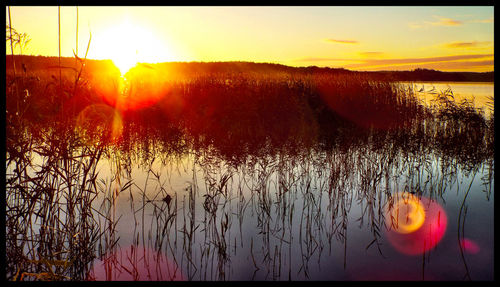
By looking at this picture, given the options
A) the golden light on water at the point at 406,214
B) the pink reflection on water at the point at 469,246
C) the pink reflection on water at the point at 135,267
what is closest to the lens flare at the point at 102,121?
the pink reflection on water at the point at 135,267

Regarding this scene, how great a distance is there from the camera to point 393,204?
17.3 ft

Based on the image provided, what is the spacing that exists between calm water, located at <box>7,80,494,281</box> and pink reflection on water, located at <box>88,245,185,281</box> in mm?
10

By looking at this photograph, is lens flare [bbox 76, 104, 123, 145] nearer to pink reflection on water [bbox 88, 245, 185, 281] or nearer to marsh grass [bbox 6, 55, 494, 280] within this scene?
marsh grass [bbox 6, 55, 494, 280]

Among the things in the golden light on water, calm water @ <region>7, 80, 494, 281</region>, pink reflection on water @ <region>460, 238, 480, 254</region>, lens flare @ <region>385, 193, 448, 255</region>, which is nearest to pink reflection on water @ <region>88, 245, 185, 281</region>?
calm water @ <region>7, 80, 494, 281</region>

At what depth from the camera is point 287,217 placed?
471cm

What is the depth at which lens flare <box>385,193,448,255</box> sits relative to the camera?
4.27 meters

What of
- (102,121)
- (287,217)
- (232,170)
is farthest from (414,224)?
A: (102,121)

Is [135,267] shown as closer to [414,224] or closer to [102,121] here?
[414,224]

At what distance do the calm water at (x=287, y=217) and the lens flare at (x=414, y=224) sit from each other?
21 mm

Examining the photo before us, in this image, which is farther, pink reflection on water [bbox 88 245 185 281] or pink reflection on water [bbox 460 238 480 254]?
pink reflection on water [bbox 460 238 480 254]

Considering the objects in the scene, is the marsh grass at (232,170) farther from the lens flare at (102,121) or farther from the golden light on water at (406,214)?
the lens flare at (102,121)
